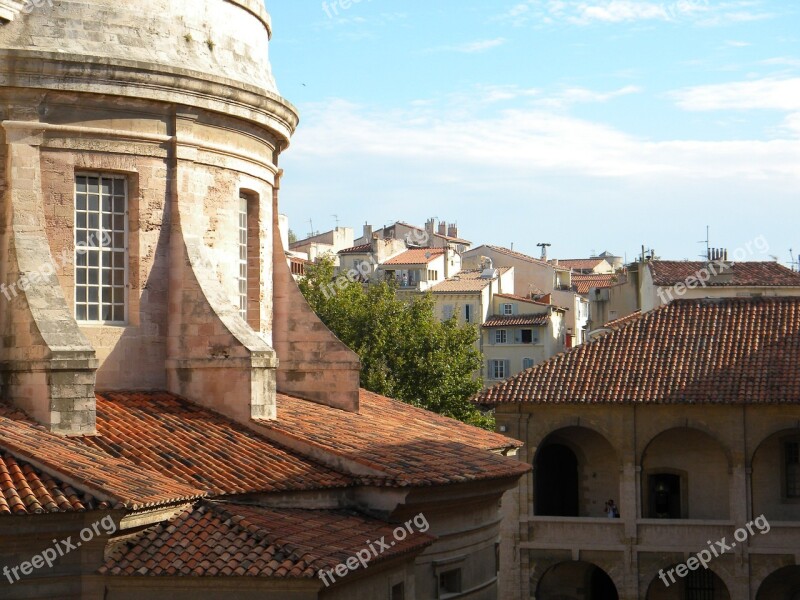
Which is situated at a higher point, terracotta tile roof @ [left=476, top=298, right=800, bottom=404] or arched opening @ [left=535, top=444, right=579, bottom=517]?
terracotta tile roof @ [left=476, top=298, right=800, bottom=404]

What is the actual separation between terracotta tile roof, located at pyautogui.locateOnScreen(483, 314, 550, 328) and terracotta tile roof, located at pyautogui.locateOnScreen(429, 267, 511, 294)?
6.49 feet

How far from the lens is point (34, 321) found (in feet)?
59.0

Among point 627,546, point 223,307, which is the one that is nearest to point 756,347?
point 627,546

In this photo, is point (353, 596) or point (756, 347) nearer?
point (353, 596)

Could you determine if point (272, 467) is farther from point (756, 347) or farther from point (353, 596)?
point (756, 347)

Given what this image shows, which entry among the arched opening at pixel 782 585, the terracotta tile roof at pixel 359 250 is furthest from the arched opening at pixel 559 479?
the terracotta tile roof at pixel 359 250

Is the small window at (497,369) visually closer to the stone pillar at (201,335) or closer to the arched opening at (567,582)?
the arched opening at (567,582)

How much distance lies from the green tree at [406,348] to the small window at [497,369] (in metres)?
21.9

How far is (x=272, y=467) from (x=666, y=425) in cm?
2415

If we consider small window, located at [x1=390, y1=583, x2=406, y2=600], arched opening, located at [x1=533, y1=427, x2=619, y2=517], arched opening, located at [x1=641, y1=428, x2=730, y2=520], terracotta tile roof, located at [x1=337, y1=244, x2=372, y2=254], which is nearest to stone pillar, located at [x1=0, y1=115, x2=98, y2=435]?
small window, located at [x1=390, y1=583, x2=406, y2=600]

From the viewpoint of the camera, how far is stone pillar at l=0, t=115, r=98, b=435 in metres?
17.5

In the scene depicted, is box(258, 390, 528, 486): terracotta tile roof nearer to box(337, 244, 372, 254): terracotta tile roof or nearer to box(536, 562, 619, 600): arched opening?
box(536, 562, 619, 600): arched opening

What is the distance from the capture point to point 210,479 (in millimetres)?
17000

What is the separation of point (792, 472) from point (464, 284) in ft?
121
